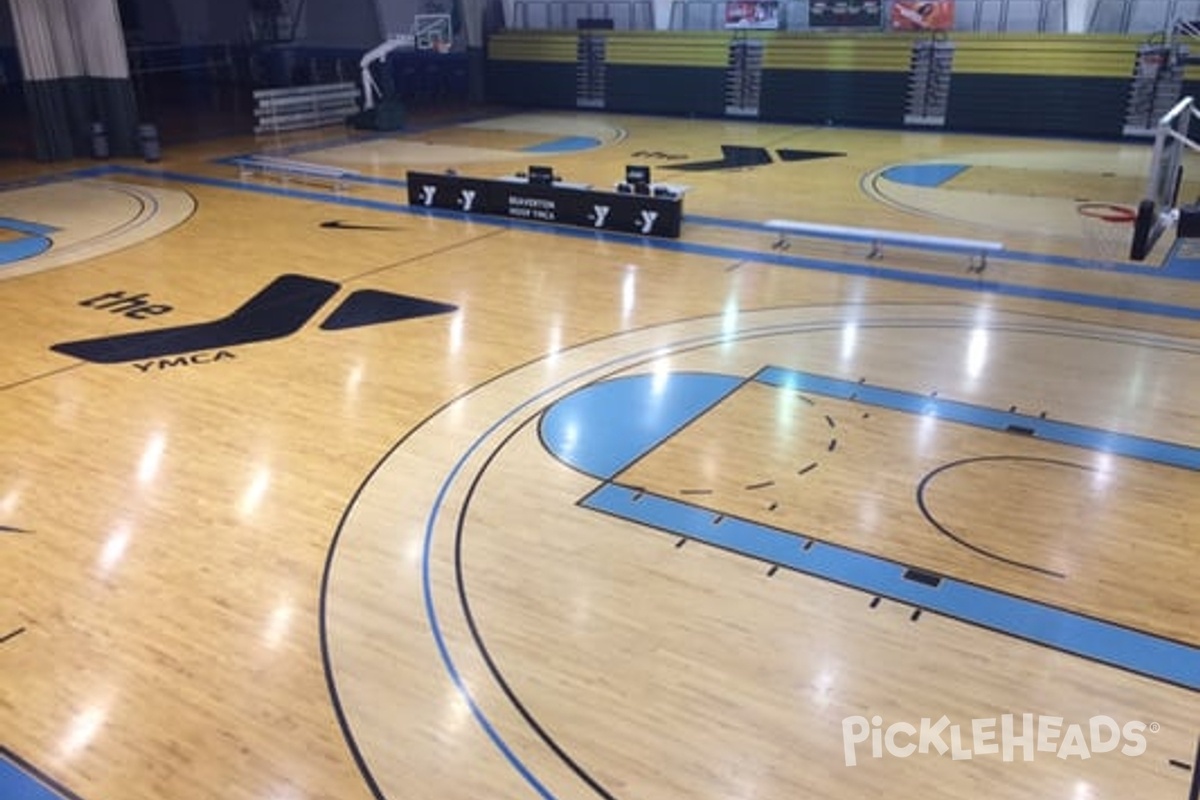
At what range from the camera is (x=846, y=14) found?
68.6 feet

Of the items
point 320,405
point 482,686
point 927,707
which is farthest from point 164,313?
point 927,707

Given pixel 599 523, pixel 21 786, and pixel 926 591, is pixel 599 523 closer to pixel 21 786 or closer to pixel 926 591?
pixel 926 591

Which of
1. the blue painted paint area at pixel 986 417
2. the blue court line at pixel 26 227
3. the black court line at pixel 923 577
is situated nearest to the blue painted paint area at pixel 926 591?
the black court line at pixel 923 577

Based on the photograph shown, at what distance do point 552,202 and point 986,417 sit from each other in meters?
7.11

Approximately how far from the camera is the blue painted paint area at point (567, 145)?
18.2m

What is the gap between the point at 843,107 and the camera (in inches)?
832

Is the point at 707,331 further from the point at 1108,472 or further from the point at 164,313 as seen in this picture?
the point at 164,313

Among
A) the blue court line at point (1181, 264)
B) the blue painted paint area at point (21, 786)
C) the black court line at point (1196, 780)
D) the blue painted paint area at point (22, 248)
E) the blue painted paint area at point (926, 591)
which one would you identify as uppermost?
the blue painted paint area at point (22, 248)

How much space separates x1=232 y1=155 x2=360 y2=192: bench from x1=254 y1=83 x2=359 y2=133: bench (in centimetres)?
340

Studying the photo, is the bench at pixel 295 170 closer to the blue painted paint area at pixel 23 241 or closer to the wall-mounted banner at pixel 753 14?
the blue painted paint area at pixel 23 241

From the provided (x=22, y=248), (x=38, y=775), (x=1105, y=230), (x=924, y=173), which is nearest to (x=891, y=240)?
(x=1105, y=230)

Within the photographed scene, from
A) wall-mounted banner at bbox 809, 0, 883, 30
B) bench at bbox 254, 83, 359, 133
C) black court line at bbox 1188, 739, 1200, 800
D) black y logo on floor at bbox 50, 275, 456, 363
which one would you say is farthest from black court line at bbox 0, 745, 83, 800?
wall-mounted banner at bbox 809, 0, 883, 30

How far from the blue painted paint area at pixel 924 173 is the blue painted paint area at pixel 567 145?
19.1 feet

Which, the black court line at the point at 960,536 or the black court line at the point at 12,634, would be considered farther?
the black court line at the point at 960,536
